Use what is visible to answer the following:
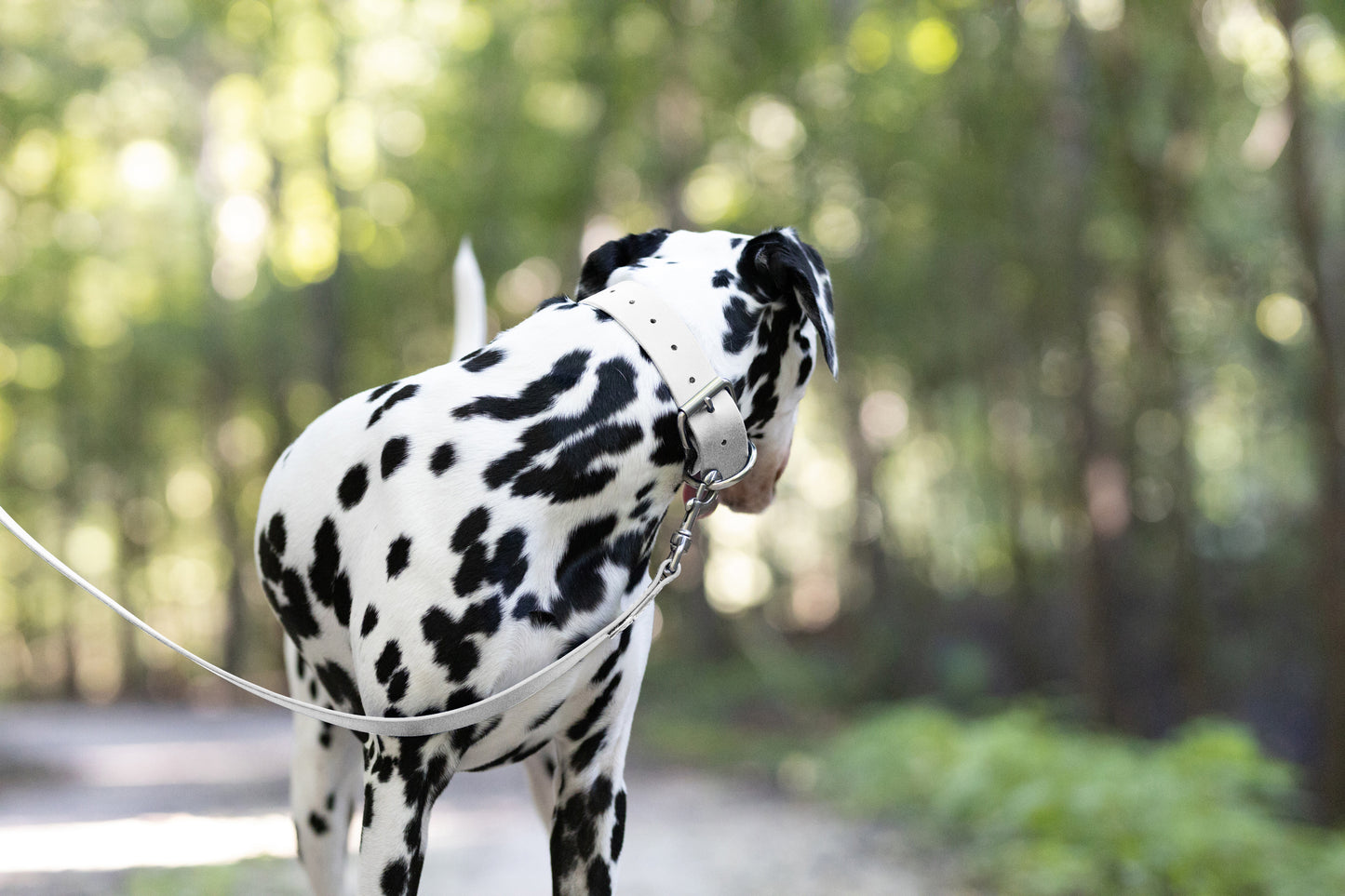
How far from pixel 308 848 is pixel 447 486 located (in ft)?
3.78

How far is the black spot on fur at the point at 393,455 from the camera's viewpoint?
6.84 ft

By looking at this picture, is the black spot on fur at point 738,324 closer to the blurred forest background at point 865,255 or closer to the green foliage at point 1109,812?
the green foliage at point 1109,812

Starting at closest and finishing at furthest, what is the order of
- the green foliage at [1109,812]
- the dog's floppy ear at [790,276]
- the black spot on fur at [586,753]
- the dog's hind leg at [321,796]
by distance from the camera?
the dog's floppy ear at [790,276], the black spot on fur at [586,753], the dog's hind leg at [321,796], the green foliage at [1109,812]

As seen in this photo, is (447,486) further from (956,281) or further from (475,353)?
(956,281)

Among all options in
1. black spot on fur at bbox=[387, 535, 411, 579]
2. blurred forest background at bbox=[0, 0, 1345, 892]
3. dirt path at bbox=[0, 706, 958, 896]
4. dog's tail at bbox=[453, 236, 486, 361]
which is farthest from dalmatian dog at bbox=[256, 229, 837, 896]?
blurred forest background at bbox=[0, 0, 1345, 892]

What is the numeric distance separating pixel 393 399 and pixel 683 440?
2.01ft

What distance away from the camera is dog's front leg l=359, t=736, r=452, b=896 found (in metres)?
2.01

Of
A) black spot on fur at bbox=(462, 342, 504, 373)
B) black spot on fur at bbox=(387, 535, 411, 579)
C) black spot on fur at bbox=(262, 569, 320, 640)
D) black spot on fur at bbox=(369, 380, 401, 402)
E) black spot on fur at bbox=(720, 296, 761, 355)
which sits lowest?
black spot on fur at bbox=(262, 569, 320, 640)

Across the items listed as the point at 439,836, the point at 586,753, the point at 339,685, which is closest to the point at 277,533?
the point at 339,685

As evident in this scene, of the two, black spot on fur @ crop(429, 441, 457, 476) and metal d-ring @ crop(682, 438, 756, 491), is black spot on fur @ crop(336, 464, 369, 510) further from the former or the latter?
metal d-ring @ crop(682, 438, 756, 491)

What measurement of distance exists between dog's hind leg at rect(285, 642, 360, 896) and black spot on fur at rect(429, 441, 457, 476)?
82cm

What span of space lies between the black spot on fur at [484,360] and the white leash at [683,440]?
0.24 meters

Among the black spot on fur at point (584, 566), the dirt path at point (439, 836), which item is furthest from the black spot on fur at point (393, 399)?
the dirt path at point (439, 836)

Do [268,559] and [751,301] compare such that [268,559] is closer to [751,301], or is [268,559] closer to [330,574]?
[330,574]
